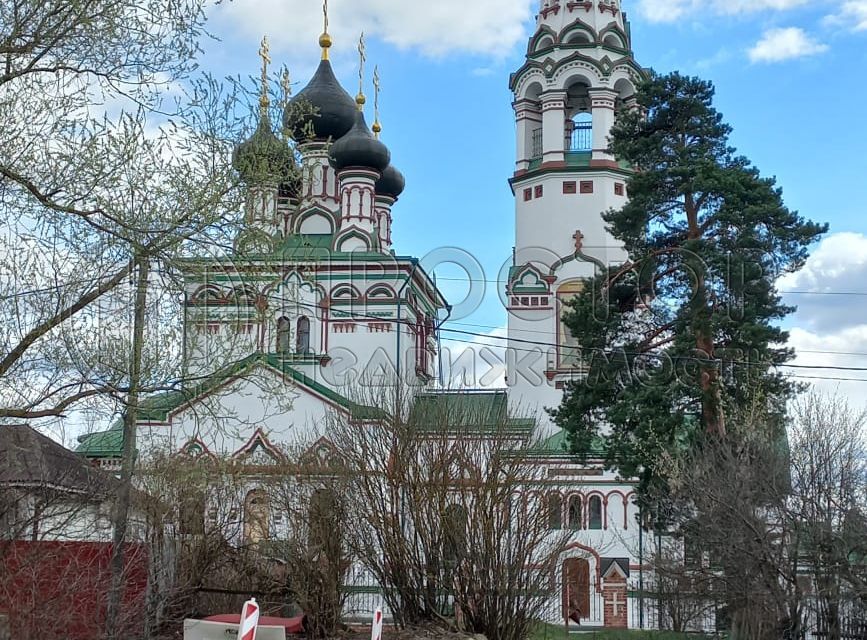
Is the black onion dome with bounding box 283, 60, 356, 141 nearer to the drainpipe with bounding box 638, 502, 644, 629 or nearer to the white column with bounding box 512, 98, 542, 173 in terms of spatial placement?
the white column with bounding box 512, 98, 542, 173

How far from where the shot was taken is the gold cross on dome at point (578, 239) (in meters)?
25.9

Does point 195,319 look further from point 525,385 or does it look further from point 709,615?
point 525,385

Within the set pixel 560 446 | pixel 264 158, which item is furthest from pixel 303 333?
pixel 264 158

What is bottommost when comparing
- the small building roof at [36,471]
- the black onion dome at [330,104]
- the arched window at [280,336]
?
the small building roof at [36,471]

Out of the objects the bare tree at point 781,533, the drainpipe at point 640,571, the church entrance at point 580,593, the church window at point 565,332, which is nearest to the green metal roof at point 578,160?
the church window at point 565,332

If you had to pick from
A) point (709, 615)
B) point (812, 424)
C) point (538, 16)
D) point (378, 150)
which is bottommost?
point (709, 615)

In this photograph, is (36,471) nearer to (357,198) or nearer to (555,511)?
(555,511)

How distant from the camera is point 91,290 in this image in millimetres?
7125

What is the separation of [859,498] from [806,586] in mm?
1146

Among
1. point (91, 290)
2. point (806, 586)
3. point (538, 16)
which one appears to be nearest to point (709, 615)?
point (806, 586)

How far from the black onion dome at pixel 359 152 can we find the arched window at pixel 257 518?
1391 cm

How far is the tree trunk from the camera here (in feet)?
24.1

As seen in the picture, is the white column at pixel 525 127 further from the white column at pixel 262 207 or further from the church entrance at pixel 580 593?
the white column at pixel 262 207

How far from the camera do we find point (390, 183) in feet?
103
